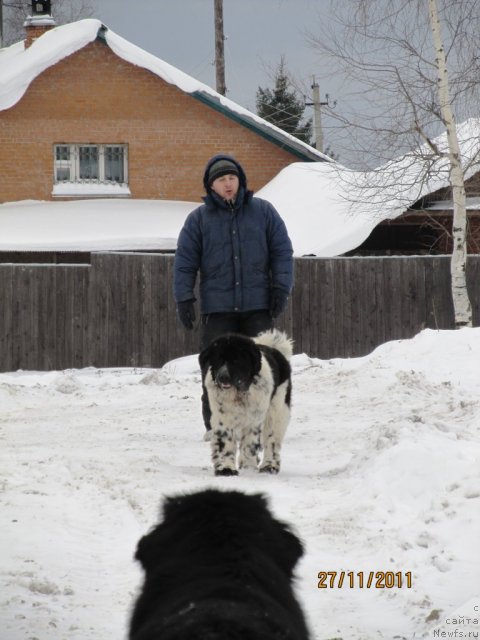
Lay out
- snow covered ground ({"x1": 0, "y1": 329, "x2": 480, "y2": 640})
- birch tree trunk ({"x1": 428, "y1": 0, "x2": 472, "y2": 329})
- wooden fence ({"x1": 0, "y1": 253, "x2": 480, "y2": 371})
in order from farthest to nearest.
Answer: wooden fence ({"x1": 0, "y1": 253, "x2": 480, "y2": 371})
birch tree trunk ({"x1": 428, "y1": 0, "x2": 472, "y2": 329})
snow covered ground ({"x1": 0, "y1": 329, "x2": 480, "y2": 640})

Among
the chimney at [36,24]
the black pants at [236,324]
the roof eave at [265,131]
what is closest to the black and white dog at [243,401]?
the black pants at [236,324]

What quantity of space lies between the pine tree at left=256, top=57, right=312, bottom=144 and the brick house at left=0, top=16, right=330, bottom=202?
18.8 meters

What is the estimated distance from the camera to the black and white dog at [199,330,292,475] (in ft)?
27.0

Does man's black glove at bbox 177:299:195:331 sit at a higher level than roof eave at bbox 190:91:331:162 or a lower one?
lower

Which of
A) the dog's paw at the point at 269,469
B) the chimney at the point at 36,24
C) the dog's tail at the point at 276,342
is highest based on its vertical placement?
the chimney at the point at 36,24

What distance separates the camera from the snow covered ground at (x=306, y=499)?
5086 mm

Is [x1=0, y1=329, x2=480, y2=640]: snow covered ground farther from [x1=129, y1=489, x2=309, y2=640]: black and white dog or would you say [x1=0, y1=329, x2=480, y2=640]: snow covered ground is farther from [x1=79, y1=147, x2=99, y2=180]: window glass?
[x1=79, y1=147, x2=99, y2=180]: window glass

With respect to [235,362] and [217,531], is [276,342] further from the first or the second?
[217,531]

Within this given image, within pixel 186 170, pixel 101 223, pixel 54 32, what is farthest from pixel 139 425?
pixel 54 32

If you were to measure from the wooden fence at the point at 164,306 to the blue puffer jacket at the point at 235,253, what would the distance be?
11.2 metres

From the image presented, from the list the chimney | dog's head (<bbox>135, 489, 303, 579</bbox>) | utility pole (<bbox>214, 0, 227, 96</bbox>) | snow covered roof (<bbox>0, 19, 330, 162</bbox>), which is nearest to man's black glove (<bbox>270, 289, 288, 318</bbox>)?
dog's head (<bbox>135, 489, 303, 579</bbox>)

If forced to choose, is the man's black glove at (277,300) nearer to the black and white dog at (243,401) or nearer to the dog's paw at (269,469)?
the black and white dog at (243,401)

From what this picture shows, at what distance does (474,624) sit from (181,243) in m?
5.31

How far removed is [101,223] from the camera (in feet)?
81.6
